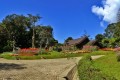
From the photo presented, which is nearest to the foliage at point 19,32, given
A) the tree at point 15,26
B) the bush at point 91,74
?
the tree at point 15,26

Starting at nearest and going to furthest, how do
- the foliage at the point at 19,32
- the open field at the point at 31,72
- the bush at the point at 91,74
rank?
the bush at the point at 91,74 < the open field at the point at 31,72 < the foliage at the point at 19,32

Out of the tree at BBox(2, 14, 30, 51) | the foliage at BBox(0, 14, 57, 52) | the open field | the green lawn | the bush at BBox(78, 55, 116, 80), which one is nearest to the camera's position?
the bush at BBox(78, 55, 116, 80)

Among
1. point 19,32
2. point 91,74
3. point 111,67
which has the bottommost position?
point 91,74

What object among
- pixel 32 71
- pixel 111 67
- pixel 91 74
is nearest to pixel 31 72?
pixel 32 71

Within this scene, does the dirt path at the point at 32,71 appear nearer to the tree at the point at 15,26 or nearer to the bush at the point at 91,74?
the bush at the point at 91,74

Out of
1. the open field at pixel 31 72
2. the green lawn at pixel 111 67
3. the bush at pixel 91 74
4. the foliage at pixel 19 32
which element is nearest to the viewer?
the bush at pixel 91 74

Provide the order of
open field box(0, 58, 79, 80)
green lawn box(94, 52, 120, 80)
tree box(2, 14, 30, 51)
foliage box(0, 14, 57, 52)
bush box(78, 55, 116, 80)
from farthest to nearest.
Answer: tree box(2, 14, 30, 51) → foliage box(0, 14, 57, 52) → open field box(0, 58, 79, 80) → green lawn box(94, 52, 120, 80) → bush box(78, 55, 116, 80)

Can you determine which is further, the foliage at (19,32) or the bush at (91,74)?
the foliage at (19,32)

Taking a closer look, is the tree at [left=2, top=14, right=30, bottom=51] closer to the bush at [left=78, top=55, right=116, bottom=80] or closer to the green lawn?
the green lawn

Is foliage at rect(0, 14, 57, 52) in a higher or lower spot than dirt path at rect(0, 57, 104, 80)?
higher

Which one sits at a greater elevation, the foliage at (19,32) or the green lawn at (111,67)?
the foliage at (19,32)

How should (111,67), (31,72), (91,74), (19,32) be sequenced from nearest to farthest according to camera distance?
1. (91,74)
2. (111,67)
3. (31,72)
4. (19,32)

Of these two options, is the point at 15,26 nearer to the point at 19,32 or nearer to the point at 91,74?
the point at 19,32

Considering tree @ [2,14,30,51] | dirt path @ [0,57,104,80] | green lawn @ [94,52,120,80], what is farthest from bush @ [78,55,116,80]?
tree @ [2,14,30,51]
